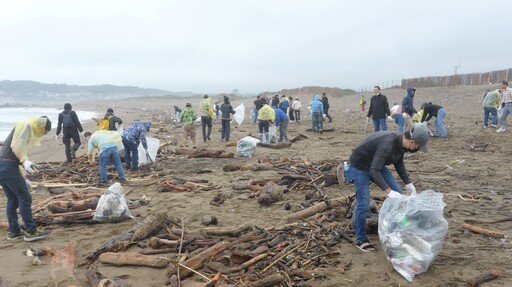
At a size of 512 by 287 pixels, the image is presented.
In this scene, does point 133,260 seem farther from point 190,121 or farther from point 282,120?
point 282,120

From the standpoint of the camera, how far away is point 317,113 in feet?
53.1

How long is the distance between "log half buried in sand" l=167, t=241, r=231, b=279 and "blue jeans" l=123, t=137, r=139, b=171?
5.73 meters

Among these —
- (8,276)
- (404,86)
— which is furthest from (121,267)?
(404,86)

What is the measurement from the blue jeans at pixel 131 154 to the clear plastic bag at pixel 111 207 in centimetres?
381

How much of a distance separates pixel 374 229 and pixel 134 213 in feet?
12.4

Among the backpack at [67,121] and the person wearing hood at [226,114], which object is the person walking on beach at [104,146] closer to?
the backpack at [67,121]

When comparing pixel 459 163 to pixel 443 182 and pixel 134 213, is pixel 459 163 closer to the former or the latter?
pixel 443 182

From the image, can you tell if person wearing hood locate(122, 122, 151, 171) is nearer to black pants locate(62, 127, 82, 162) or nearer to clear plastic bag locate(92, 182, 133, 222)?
black pants locate(62, 127, 82, 162)

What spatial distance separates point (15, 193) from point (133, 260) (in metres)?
2.13

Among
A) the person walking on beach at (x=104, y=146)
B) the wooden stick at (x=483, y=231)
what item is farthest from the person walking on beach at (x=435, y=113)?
the person walking on beach at (x=104, y=146)

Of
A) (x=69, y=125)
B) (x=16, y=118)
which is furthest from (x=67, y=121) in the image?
(x=16, y=118)

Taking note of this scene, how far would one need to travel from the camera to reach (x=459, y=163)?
8.78 metres

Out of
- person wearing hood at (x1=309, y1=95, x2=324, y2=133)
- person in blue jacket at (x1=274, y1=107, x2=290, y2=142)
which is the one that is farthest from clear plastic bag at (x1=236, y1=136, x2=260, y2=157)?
person wearing hood at (x1=309, y1=95, x2=324, y2=133)

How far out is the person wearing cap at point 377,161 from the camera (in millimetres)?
3855
